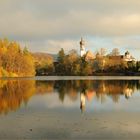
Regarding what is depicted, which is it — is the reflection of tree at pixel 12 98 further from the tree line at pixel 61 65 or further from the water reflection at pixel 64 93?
the tree line at pixel 61 65

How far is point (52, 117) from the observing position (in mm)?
20938

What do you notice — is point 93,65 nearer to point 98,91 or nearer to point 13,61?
point 13,61

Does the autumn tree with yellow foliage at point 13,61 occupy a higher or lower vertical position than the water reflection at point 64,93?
higher

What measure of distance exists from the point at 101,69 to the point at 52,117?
122m

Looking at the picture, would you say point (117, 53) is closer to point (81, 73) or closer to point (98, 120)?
point (81, 73)

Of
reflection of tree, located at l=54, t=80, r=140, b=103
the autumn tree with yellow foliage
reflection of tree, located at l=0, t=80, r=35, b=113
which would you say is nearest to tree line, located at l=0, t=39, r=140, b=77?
the autumn tree with yellow foliage

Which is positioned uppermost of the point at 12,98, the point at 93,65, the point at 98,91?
the point at 93,65

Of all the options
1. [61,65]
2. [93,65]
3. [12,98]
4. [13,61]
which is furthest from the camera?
[61,65]

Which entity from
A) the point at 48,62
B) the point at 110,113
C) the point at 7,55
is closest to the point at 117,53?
the point at 48,62

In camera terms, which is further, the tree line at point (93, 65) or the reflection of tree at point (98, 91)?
the tree line at point (93, 65)

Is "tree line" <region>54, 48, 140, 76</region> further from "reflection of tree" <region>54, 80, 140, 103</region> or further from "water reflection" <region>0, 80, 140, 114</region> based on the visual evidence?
"water reflection" <region>0, 80, 140, 114</region>

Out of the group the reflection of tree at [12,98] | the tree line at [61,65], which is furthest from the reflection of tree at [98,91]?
the tree line at [61,65]

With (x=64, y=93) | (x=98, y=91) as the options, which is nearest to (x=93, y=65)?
(x=98, y=91)

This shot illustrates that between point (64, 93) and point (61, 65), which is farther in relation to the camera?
point (61, 65)
